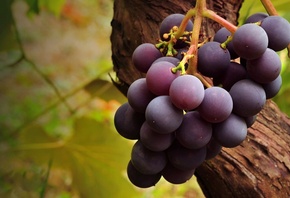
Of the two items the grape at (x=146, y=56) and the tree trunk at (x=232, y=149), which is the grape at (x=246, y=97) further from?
the tree trunk at (x=232, y=149)

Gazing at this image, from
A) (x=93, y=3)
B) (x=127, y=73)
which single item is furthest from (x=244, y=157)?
(x=93, y=3)

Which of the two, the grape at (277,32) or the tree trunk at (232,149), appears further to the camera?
the tree trunk at (232,149)

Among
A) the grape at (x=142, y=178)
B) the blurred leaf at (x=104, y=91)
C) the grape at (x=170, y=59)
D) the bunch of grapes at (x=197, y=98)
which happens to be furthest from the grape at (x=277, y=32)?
the blurred leaf at (x=104, y=91)

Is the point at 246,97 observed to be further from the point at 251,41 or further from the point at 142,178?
the point at 142,178

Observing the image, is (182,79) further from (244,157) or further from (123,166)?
(123,166)

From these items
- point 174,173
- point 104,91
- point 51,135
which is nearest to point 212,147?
point 174,173
